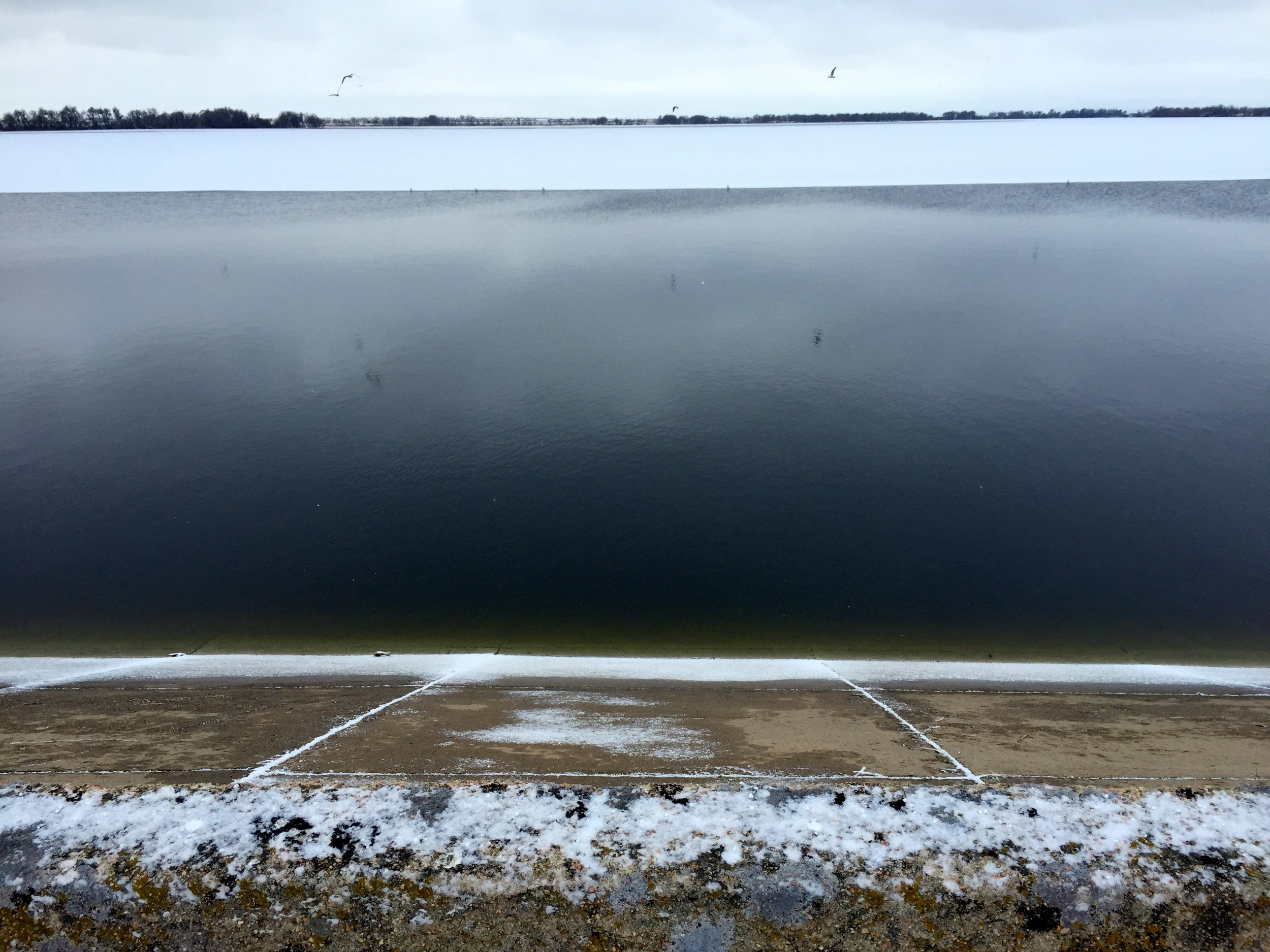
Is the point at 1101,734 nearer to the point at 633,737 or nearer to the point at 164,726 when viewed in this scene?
the point at 633,737

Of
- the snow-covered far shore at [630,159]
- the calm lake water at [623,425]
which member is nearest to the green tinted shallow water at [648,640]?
the calm lake water at [623,425]

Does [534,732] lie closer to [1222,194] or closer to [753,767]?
[753,767]

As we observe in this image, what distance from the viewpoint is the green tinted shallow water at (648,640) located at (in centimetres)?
1047

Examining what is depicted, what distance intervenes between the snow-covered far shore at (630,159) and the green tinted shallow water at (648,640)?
39.2 m

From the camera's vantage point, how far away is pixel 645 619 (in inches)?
439

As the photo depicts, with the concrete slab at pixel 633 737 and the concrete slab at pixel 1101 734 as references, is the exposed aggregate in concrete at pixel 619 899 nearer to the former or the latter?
the concrete slab at pixel 633 737

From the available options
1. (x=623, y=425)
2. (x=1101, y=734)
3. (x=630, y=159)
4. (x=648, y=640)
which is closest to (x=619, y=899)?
(x=648, y=640)

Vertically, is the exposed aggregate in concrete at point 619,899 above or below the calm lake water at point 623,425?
below

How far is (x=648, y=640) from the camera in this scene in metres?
10.9

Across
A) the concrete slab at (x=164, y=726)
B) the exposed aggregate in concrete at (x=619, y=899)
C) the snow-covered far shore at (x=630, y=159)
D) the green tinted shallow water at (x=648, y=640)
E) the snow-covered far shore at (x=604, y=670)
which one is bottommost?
the exposed aggregate in concrete at (x=619, y=899)

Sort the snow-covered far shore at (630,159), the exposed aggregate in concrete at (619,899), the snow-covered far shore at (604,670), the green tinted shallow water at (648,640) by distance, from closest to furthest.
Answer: the exposed aggregate in concrete at (619,899)
the snow-covered far shore at (604,670)
the green tinted shallow water at (648,640)
the snow-covered far shore at (630,159)

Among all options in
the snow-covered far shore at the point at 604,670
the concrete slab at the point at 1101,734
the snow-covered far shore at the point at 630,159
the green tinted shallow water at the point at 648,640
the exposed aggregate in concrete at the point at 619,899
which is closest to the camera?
the exposed aggregate in concrete at the point at 619,899

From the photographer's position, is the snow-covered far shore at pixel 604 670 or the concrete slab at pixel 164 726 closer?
the concrete slab at pixel 164 726

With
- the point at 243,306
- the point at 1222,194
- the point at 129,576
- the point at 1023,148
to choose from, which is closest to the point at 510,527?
the point at 129,576
